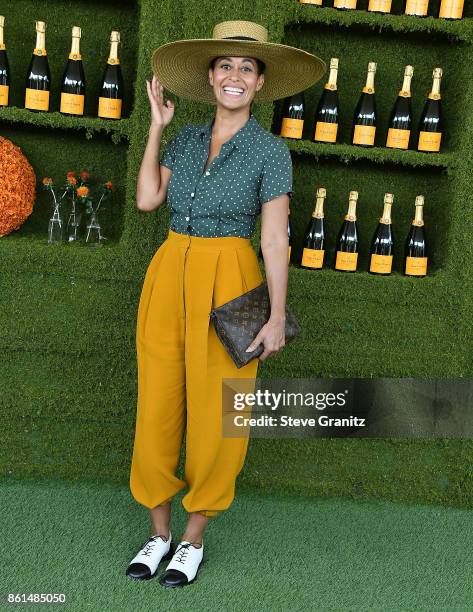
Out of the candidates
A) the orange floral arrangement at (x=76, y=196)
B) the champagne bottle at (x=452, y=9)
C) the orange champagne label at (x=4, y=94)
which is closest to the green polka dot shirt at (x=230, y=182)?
the orange floral arrangement at (x=76, y=196)

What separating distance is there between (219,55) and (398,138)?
0.91 metres

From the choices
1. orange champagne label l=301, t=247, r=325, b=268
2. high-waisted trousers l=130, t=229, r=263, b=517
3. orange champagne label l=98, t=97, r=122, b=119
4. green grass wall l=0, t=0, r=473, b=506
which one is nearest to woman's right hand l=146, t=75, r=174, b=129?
high-waisted trousers l=130, t=229, r=263, b=517

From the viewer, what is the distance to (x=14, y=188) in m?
2.34

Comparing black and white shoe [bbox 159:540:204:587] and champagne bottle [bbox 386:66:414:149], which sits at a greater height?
champagne bottle [bbox 386:66:414:149]

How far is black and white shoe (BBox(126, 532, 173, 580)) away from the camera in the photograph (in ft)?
6.36

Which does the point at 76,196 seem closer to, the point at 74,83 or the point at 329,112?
the point at 74,83

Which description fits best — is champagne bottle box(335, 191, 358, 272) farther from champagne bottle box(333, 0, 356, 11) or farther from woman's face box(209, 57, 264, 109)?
woman's face box(209, 57, 264, 109)

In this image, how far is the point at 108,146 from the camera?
104 inches

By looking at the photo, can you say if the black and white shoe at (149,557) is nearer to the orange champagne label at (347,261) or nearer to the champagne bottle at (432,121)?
the orange champagne label at (347,261)

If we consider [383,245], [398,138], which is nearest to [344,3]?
[398,138]

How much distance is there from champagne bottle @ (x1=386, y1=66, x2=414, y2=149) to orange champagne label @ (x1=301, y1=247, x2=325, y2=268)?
1.46 ft

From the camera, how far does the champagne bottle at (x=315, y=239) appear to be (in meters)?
2.55

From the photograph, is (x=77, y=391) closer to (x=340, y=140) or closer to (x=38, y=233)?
(x=38, y=233)

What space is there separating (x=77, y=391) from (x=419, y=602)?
1.28 metres
